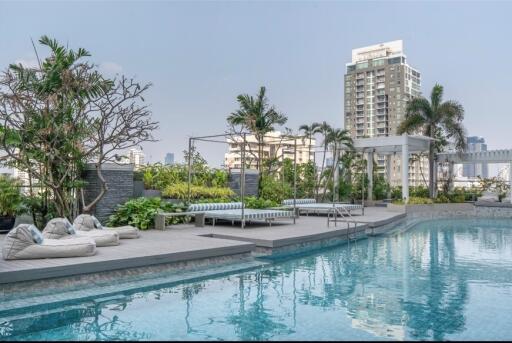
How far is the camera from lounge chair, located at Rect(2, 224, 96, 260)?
6.98 meters

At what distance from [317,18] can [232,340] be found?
24591mm

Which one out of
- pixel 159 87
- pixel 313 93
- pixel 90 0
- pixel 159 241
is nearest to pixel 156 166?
pixel 159 241

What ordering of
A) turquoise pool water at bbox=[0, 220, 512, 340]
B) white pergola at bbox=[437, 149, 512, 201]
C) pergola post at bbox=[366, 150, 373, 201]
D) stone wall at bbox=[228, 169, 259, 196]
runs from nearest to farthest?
turquoise pool water at bbox=[0, 220, 512, 340] → stone wall at bbox=[228, 169, 259, 196] → pergola post at bbox=[366, 150, 373, 201] → white pergola at bbox=[437, 149, 512, 201]

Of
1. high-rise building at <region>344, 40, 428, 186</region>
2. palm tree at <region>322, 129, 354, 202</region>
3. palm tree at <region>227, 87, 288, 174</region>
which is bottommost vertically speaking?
palm tree at <region>322, 129, 354, 202</region>

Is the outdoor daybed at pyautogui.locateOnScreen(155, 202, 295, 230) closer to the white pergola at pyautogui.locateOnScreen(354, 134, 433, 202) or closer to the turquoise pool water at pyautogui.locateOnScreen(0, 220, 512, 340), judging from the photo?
the turquoise pool water at pyautogui.locateOnScreen(0, 220, 512, 340)

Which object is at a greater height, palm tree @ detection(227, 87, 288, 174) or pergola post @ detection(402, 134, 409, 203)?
palm tree @ detection(227, 87, 288, 174)

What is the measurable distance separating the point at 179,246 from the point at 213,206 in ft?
15.8

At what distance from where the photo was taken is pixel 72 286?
6805 mm

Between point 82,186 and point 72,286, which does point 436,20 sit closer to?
point 82,186

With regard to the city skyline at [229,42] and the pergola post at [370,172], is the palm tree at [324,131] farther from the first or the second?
the pergola post at [370,172]

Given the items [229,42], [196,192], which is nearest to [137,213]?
[196,192]

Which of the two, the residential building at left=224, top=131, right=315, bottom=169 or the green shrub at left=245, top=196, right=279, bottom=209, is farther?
the residential building at left=224, top=131, right=315, bottom=169

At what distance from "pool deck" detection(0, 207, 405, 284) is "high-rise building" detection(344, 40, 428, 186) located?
245 ft

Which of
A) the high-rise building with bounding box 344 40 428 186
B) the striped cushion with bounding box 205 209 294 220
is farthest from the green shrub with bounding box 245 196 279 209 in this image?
the high-rise building with bounding box 344 40 428 186
